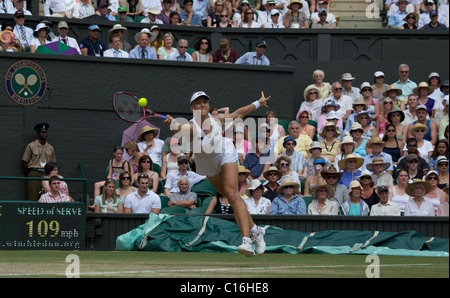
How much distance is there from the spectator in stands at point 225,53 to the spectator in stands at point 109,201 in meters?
4.87

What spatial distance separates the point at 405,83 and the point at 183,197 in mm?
6065

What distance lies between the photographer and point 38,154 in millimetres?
15859

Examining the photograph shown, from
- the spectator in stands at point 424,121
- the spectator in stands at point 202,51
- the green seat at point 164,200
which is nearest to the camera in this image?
the green seat at point 164,200

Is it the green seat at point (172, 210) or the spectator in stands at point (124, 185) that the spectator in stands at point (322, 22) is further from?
the green seat at point (172, 210)

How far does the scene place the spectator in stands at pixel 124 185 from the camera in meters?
14.2

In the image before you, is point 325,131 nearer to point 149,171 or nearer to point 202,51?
point 149,171

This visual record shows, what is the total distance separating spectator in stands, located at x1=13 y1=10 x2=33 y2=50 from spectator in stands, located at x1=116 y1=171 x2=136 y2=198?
4238 mm

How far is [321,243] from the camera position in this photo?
12945 millimetres

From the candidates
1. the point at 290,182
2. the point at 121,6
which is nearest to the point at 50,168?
the point at 290,182

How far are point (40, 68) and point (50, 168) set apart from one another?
9.52 ft

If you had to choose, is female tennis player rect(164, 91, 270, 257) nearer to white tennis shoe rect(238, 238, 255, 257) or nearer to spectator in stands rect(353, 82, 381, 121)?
white tennis shoe rect(238, 238, 255, 257)

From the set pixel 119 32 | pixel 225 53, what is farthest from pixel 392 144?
pixel 119 32

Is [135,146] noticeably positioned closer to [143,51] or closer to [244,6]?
[143,51]

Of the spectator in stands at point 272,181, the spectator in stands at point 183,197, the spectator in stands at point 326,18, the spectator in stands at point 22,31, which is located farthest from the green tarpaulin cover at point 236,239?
the spectator in stands at point 326,18
